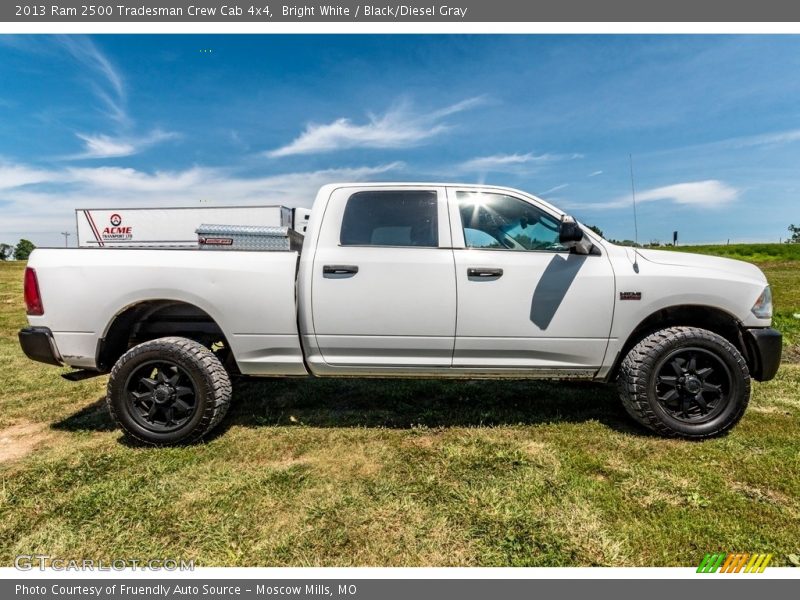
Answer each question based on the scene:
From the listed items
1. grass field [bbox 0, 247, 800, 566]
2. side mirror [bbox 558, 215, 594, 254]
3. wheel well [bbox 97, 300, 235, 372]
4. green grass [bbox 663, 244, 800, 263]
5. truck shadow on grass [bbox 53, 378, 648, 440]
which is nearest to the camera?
grass field [bbox 0, 247, 800, 566]

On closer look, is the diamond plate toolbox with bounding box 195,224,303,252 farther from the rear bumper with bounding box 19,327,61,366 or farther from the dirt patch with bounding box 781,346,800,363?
the dirt patch with bounding box 781,346,800,363

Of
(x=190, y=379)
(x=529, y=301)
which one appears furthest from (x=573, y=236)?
(x=190, y=379)

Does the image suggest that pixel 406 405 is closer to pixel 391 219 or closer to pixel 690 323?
pixel 391 219

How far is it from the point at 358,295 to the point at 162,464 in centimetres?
185

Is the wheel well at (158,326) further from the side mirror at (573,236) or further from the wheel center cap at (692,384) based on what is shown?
the wheel center cap at (692,384)

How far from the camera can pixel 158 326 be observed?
354 cm

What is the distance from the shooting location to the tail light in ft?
10.3

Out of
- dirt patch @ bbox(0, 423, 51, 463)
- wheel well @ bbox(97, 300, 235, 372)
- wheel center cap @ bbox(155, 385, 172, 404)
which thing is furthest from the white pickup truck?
dirt patch @ bbox(0, 423, 51, 463)

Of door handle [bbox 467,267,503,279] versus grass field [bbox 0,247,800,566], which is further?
door handle [bbox 467,267,503,279]

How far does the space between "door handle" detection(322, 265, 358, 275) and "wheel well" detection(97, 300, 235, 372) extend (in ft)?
3.55

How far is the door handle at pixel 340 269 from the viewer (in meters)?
3.14

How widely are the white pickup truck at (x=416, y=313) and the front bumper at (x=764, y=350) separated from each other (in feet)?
0.04

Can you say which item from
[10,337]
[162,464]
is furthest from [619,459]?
[10,337]

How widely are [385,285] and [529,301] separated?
1.12m
